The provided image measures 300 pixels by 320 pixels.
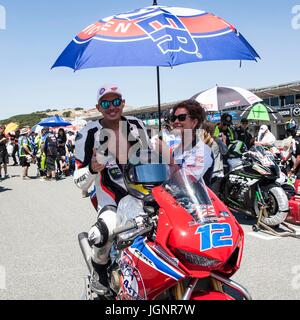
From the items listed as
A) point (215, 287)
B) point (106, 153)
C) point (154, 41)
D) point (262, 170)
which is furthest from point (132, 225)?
point (262, 170)

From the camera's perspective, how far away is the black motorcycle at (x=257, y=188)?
618cm

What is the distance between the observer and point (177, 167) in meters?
2.82

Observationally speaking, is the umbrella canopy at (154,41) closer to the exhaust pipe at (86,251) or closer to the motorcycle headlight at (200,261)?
the exhaust pipe at (86,251)

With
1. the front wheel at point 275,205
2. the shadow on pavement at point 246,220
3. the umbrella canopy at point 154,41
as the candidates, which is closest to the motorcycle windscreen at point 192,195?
the umbrella canopy at point 154,41

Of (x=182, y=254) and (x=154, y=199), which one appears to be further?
(x=154, y=199)

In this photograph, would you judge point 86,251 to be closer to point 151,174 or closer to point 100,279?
point 100,279

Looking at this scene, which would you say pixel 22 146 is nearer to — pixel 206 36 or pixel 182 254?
pixel 206 36

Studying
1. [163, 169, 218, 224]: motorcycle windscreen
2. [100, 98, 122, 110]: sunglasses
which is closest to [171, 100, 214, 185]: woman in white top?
[100, 98, 122, 110]: sunglasses

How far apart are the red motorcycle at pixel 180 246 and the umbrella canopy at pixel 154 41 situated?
Result: 1485mm

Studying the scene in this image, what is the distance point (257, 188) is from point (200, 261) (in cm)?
449

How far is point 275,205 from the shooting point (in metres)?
6.21

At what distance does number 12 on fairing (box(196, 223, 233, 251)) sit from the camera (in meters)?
2.30
